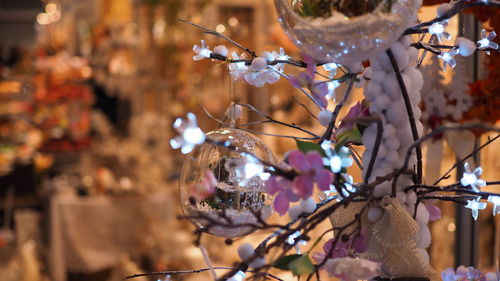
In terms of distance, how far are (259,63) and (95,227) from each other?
3980 millimetres

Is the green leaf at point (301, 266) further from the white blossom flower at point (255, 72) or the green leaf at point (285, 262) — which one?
the white blossom flower at point (255, 72)

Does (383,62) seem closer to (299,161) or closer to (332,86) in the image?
(332,86)

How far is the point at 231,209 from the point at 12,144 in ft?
19.9

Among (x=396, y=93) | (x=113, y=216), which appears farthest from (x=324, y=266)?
(x=113, y=216)

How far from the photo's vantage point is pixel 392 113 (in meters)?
0.86

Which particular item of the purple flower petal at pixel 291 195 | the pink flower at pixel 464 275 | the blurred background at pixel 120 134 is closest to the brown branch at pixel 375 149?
the purple flower petal at pixel 291 195

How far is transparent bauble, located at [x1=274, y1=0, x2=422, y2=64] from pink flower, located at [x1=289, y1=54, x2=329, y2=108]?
0.13 feet

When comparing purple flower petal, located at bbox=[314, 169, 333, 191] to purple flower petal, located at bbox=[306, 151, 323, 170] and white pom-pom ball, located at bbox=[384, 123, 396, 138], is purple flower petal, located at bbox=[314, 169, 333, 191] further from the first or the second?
white pom-pom ball, located at bbox=[384, 123, 396, 138]

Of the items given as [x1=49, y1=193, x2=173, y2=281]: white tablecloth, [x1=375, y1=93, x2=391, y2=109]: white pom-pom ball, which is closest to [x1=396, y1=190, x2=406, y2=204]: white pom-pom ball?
[x1=375, y1=93, x2=391, y2=109]: white pom-pom ball

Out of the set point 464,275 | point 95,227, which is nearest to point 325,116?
point 464,275

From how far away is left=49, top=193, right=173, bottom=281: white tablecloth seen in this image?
14.8 feet

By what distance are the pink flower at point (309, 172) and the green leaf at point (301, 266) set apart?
0.07m

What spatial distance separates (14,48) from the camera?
7418 mm

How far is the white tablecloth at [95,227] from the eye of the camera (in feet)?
14.8
